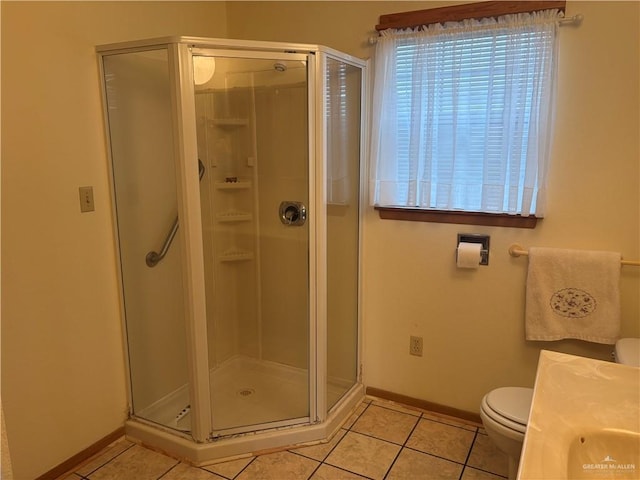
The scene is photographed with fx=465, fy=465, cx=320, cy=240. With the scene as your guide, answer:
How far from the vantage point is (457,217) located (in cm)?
225

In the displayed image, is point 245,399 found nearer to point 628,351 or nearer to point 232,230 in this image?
point 232,230

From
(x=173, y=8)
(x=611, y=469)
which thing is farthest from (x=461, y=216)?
(x=173, y=8)

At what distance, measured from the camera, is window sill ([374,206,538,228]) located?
2123 millimetres

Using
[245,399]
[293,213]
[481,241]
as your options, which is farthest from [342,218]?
[245,399]

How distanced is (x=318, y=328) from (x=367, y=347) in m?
0.51

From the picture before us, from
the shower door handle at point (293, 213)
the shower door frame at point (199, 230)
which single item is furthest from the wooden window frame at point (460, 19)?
the shower door frame at point (199, 230)

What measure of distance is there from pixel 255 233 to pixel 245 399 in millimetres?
912

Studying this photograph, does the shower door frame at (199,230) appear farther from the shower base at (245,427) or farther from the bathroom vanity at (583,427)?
the bathroom vanity at (583,427)

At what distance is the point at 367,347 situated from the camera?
2654 mm

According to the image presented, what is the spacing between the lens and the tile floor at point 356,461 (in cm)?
204

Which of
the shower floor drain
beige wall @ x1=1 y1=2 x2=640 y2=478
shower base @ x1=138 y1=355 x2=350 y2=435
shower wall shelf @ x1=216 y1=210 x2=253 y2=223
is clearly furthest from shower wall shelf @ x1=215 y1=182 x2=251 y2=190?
the shower floor drain

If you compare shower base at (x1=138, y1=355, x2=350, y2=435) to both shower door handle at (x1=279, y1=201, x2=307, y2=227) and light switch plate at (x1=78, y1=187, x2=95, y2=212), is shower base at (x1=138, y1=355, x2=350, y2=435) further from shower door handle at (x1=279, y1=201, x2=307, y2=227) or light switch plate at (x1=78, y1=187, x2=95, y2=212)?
light switch plate at (x1=78, y1=187, x2=95, y2=212)

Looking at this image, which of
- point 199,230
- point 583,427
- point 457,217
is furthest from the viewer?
point 457,217

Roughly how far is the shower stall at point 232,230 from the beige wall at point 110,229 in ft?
0.46
